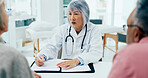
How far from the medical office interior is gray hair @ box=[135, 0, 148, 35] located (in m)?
2.83

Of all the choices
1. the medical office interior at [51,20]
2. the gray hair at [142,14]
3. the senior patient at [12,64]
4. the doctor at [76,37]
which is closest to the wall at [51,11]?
the medical office interior at [51,20]

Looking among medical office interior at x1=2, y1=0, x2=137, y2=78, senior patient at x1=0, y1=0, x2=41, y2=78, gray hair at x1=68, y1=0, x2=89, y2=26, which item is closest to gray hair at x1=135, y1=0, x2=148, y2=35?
senior patient at x1=0, y1=0, x2=41, y2=78

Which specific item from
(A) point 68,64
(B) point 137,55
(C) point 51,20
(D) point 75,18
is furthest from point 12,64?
(C) point 51,20

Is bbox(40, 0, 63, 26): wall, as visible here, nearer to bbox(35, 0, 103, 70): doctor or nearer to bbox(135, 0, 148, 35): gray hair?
bbox(35, 0, 103, 70): doctor

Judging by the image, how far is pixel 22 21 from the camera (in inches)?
176

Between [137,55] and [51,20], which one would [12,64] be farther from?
[51,20]

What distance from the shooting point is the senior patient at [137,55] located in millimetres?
472

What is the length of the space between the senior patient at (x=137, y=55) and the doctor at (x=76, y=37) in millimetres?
1002

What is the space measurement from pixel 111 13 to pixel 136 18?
448cm

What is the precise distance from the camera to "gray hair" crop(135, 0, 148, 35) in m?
0.54

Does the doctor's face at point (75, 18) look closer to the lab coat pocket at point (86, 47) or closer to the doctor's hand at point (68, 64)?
the lab coat pocket at point (86, 47)

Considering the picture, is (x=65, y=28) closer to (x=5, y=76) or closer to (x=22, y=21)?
(x=5, y=76)

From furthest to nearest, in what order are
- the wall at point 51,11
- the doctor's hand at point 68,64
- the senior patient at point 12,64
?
the wall at point 51,11 < the doctor's hand at point 68,64 < the senior patient at point 12,64

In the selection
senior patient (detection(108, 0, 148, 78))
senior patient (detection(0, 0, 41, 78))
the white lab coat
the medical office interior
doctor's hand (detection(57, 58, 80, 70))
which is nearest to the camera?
senior patient (detection(108, 0, 148, 78))
